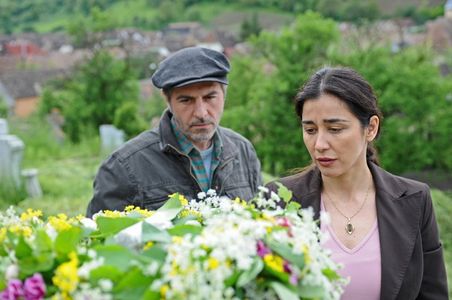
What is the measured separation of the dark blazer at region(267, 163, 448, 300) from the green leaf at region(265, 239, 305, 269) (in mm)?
1146

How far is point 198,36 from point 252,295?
66.3m

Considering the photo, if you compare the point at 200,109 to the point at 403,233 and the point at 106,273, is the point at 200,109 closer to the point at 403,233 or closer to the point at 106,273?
the point at 403,233

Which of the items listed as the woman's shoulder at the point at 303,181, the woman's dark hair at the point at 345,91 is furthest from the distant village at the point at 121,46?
the woman's dark hair at the point at 345,91

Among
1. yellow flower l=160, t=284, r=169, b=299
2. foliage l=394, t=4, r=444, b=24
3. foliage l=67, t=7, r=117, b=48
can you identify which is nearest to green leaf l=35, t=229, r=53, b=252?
yellow flower l=160, t=284, r=169, b=299

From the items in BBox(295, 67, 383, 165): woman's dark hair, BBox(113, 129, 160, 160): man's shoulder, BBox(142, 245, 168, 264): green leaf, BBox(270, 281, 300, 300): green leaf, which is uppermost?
BBox(295, 67, 383, 165): woman's dark hair

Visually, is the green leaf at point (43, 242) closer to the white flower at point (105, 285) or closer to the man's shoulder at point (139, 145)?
the white flower at point (105, 285)

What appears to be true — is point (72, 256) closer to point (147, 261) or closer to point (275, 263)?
point (147, 261)

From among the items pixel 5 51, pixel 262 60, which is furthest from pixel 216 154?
pixel 5 51

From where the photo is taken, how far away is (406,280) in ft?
8.63

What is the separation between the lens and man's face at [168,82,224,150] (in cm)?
326

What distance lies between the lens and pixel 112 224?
178cm

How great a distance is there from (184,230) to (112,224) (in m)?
0.23

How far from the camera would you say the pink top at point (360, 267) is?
8.41 feet

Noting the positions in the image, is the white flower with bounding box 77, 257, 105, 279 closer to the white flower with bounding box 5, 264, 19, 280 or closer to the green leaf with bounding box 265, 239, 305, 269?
the white flower with bounding box 5, 264, 19, 280
